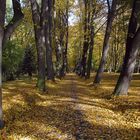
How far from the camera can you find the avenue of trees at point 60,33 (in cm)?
1531

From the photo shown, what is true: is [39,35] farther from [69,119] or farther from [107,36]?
[69,119]

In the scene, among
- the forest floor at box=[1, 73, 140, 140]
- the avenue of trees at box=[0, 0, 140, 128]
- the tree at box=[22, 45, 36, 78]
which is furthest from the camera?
the tree at box=[22, 45, 36, 78]

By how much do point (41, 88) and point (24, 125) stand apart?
874 centimetres

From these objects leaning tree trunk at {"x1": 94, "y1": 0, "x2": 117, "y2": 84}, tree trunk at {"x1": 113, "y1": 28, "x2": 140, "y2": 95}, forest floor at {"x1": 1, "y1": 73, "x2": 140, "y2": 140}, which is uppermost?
leaning tree trunk at {"x1": 94, "y1": 0, "x2": 117, "y2": 84}

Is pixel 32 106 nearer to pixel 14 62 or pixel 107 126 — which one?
pixel 107 126

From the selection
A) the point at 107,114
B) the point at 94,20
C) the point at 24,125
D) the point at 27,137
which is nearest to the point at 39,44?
the point at 107,114

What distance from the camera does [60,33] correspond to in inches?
1748

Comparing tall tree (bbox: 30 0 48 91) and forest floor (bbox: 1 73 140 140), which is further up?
tall tree (bbox: 30 0 48 91)

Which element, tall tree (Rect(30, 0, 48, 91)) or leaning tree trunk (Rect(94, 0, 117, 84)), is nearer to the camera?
tall tree (Rect(30, 0, 48, 91))

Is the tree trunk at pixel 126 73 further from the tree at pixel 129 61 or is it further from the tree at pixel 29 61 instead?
the tree at pixel 29 61

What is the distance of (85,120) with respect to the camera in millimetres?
10781

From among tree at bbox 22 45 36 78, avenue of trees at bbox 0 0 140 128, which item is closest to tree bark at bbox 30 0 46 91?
avenue of trees at bbox 0 0 140 128

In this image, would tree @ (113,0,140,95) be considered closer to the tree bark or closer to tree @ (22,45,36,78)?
the tree bark

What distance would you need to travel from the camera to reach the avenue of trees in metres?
15.3
